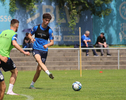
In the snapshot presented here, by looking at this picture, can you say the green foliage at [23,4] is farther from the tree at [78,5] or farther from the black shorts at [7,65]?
A: the black shorts at [7,65]

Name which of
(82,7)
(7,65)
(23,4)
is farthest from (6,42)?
(82,7)

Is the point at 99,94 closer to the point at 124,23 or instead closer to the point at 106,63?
the point at 106,63

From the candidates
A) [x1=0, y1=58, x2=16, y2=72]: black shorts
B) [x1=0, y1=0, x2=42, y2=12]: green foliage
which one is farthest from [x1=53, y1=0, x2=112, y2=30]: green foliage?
[x1=0, y1=58, x2=16, y2=72]: black shorts

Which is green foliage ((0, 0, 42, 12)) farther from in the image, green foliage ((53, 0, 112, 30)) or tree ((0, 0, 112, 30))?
green foliage ((53, 0, 112, 30))

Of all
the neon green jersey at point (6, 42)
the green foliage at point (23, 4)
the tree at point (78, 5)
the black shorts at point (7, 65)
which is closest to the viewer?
the neon green jersey at point (6, 42)

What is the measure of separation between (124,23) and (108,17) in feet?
5.34

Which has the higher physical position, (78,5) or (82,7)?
(78,5)

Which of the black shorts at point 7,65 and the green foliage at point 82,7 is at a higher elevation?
the green foliage at point 82,7

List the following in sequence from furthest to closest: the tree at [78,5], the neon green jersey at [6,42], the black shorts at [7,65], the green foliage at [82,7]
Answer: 1. the green foliage at [82,7]
2. the tree at [78,5]
3. the black shorts at [7,65]
4. the neon green jersey at [6,42]

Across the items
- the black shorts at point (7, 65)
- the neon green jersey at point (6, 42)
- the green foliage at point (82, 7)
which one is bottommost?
the black shorts at point (7, 65)

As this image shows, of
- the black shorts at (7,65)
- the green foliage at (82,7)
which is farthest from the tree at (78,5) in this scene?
the black shorts at (7,65)

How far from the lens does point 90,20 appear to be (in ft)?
90.5

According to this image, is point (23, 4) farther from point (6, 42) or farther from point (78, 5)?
point (6, 42)

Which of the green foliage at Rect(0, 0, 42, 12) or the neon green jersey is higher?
the green foliage at Rect(0, 0, 42, 12)
